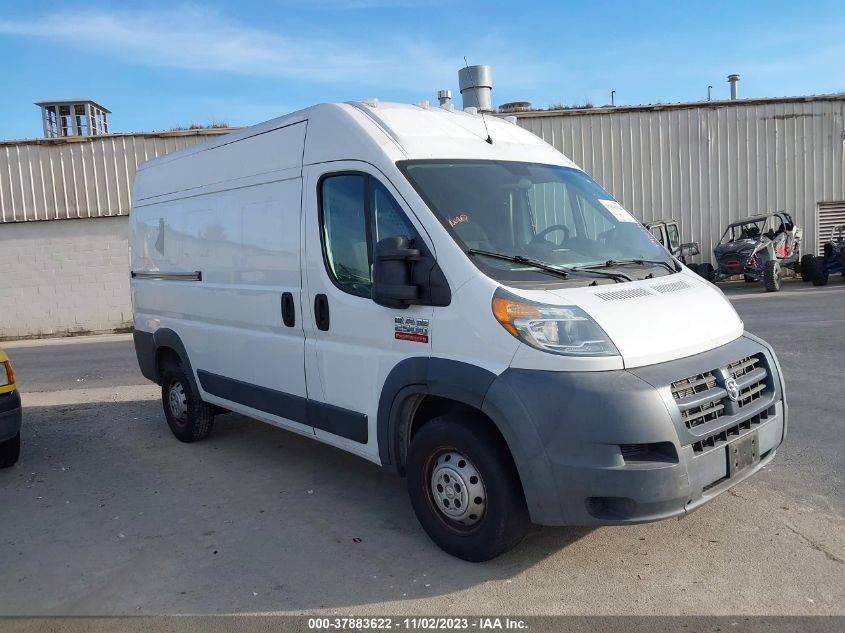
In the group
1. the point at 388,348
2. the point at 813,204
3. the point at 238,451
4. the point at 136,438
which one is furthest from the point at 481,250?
the point at 813,204

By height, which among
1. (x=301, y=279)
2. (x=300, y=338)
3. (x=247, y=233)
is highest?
(x=247, y=233)

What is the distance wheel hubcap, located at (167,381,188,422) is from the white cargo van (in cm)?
113

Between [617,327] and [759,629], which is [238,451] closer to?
[617,327]

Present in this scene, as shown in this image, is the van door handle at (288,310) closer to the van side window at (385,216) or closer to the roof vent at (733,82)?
the van side window at (385,216)

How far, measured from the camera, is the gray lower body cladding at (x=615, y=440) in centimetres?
326

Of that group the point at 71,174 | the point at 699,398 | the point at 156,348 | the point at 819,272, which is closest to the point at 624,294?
the point at 699,398

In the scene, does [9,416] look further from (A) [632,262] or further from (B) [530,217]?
(A) [632,262]

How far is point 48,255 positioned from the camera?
19.5 meters

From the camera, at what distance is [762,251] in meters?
18.0

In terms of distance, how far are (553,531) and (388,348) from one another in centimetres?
144

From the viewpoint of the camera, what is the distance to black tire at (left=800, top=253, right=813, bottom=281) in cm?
1883

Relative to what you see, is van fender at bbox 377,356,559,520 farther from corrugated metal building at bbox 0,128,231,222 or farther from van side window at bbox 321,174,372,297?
corrugated metal building at bbox 0,128,231,222

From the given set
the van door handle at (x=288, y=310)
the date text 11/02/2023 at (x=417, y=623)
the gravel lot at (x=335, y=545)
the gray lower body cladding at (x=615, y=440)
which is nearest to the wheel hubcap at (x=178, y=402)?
the gravel lot at (x=335, y=545)

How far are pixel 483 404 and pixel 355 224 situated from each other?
148cm
